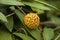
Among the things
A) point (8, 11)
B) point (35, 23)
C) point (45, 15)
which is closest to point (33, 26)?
point (35, 23)

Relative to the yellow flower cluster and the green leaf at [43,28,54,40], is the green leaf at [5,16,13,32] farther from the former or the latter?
the green leaf at [43,28,54,40]

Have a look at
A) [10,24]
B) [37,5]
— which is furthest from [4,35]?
[37,5]

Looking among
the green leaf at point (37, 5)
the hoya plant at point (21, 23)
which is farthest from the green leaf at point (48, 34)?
the green leaf at point (37, 5)

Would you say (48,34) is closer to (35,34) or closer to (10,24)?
(35,34)

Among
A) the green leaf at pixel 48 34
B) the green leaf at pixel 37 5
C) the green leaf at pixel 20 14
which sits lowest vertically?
the green leaf at pixel 48 34

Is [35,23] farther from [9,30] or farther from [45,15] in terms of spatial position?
[45,15]

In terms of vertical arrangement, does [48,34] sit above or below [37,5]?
below

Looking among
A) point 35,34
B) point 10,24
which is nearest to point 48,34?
point 35,34

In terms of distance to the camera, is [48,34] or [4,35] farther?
[48,34]

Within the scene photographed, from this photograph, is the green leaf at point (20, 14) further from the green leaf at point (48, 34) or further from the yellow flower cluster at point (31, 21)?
the green leaf at point (48, 34)

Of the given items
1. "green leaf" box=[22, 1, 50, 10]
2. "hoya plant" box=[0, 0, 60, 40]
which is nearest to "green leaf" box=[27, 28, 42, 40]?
"hoya plant" box=[0, 0, 60, 40]

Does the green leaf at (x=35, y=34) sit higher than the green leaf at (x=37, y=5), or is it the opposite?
the green leaf at (x=37, y=5)
